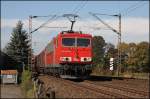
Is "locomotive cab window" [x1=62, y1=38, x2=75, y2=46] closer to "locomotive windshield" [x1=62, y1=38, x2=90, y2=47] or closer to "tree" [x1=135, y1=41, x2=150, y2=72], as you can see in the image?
"locomotive windshield" [x1=62, y1=38, x2=90, y2=47]

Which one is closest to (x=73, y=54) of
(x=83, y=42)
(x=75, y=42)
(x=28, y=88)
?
(x=75, y=42)

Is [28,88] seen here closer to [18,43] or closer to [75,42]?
[75,42]

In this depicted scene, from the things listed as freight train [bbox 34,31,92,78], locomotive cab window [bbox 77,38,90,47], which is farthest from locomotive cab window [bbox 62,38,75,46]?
locomotive cab window [bbox 77,38,90,47]

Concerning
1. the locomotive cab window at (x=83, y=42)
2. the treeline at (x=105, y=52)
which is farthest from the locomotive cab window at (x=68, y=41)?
the treeline at (x=105, y=52)

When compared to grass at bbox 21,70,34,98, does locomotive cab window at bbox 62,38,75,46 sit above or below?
above

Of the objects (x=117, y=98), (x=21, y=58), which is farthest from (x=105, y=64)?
(x=117, y=98)

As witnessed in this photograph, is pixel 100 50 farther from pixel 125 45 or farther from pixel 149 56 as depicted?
pixel 149 56

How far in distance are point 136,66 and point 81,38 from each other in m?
75.0

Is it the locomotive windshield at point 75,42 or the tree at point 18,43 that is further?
the tree at point 18,43

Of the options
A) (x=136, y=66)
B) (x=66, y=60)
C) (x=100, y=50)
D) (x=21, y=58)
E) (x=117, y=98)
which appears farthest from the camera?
(x=100, y=50)

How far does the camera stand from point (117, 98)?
1808cm

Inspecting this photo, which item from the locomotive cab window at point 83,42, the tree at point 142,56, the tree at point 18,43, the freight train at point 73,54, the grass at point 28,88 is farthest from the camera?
the tree at point 142,56

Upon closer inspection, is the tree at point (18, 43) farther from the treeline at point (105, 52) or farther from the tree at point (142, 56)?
the tree at point (142, 56)

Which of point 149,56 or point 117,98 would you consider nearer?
point 117,98
